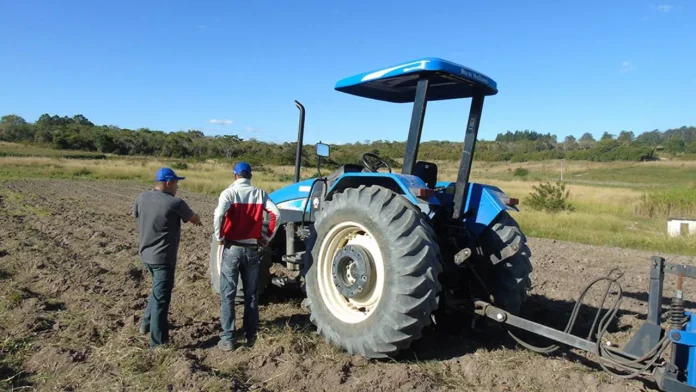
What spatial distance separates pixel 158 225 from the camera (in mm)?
4617

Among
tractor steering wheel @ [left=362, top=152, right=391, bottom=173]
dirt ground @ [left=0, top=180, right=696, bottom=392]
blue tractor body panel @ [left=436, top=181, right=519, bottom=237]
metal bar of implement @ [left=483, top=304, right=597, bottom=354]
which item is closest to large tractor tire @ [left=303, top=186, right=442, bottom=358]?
dirt ground @ [left=0, top=180, right=696, bottom=392]

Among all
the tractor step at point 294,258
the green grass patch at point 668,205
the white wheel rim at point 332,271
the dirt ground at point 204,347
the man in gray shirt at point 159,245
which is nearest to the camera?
the dirt ground at point 204,347

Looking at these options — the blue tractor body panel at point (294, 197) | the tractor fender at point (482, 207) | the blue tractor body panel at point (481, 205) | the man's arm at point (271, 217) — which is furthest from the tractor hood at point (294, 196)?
the tractor fender at point (482, 207)

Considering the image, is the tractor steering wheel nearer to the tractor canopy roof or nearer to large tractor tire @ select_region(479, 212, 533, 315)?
the tractor canopy roof

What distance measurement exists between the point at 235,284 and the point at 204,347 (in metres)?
0.62

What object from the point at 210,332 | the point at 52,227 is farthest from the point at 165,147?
the point at 210,332

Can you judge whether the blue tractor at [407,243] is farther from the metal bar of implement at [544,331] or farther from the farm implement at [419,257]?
the metal bar of implement at [544,331]

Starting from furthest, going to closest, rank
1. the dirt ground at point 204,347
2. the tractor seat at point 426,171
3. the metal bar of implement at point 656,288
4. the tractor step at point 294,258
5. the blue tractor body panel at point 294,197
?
the blue tractor body panel at point 294,197 < the tractor step at point 294,258 < the tractor seat at point 426,171 < the dirt ground at point 204,347 < the metal bar of implement at point 656,288

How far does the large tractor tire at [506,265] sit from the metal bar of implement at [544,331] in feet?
1.81

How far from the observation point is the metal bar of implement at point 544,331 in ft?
11.9

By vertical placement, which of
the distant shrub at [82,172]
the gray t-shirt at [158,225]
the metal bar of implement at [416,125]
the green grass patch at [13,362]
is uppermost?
the metal bar of implement at [416,125]

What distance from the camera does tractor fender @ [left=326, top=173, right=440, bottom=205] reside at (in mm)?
4211

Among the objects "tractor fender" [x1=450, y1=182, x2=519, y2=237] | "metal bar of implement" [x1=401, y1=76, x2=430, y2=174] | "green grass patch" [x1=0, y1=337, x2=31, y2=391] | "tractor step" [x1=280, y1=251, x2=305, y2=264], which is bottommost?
"green grass patch" [x1=0, y1=337, x2=31, y2=391]

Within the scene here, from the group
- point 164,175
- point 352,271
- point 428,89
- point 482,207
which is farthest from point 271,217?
point 482,207
